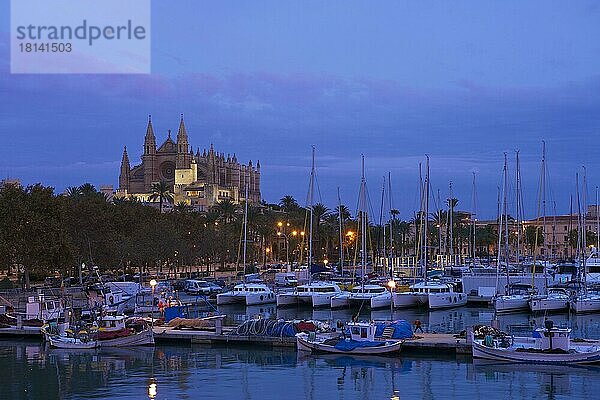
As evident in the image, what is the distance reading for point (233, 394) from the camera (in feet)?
111

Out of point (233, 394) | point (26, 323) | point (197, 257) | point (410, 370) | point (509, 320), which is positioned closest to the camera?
point (233, 394)

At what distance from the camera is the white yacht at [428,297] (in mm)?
62469

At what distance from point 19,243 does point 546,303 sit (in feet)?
125

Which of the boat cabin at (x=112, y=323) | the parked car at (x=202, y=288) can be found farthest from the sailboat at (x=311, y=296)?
the boat cabin at (x=112, y=323)

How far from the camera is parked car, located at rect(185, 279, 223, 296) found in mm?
73500

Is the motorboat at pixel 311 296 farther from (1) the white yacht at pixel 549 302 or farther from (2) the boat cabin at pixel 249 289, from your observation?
(1) the white yacht at pixel 549 302

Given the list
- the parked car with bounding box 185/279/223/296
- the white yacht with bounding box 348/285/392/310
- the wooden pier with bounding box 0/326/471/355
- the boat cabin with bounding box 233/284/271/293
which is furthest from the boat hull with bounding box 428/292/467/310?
the parked car with bounding box 185/279/223/296

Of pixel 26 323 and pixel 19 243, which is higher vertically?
pixel 19 243

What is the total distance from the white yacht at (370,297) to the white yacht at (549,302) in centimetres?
1017

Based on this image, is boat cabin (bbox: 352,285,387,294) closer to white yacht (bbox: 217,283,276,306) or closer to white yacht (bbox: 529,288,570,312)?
white yacht (bbox: 217,283,276,306)

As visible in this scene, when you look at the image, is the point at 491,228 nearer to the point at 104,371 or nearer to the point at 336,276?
the point at 336,276

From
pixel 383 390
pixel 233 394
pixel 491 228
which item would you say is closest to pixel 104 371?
pixel 233 394

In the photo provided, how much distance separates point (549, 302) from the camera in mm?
59188

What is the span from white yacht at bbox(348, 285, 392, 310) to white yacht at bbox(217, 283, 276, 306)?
279 inches
